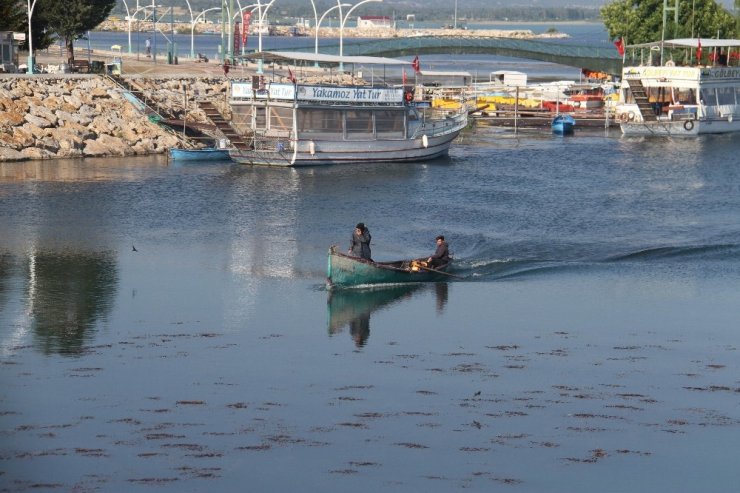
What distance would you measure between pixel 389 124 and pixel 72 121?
1701cm

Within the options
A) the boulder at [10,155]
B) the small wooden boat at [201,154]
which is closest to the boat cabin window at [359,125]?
the small wooden boat at [201,154]

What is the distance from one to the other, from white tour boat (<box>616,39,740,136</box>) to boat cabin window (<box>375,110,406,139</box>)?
21.9 meters

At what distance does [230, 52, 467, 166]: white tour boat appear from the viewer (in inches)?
2564

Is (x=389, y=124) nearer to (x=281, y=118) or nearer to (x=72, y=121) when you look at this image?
(x=281, y=118)

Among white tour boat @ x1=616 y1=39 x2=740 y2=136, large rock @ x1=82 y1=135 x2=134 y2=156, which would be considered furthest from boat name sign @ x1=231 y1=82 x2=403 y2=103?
white tour boat @ x1=616 y1=39 x2=740 y2=136

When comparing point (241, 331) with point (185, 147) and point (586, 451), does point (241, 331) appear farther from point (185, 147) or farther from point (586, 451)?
point (185, 147)

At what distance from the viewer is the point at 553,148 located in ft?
254

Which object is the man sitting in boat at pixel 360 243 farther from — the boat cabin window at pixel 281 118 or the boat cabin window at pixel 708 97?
the boat cabin window at pixel 708 97

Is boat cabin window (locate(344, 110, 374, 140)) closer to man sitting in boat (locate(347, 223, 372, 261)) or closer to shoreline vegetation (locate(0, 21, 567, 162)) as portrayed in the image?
shoreline vegetation (locate(0, 21, 567, 162))

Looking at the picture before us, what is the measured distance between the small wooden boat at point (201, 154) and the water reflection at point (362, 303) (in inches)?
1206

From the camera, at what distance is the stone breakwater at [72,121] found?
218 ft

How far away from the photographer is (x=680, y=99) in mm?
87000

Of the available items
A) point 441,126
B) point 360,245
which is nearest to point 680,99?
point 441,126

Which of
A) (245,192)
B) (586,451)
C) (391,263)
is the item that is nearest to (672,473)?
(586,451)
